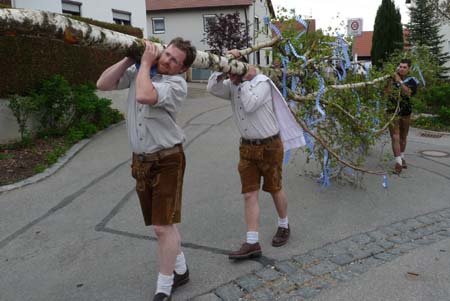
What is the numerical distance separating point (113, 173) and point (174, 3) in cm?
2436

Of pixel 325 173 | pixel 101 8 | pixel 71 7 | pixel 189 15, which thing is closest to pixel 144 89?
pixel 325 173

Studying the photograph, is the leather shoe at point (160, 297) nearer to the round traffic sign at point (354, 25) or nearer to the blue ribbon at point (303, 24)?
the blue ribbon at point (303, 24)

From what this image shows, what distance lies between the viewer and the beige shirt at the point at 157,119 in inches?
114

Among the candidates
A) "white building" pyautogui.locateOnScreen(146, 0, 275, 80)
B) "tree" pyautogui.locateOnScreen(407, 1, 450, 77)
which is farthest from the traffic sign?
"white building" pyautogui.locateOnScreen(146, 0, 275, 80)

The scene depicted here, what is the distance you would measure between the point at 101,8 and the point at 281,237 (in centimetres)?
1408

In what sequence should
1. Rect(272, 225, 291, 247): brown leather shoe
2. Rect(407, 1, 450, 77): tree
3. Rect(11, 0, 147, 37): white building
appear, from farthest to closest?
Rect(407, 1, 450, 77): tree
Rect(11, 0, 147, 37): white building
Rect(272, 225, 291, 247): brown leather shoe

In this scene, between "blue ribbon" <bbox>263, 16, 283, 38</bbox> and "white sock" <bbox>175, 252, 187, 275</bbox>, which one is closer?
"white sock" <bbox>175, 252, 187, 275</bbox>

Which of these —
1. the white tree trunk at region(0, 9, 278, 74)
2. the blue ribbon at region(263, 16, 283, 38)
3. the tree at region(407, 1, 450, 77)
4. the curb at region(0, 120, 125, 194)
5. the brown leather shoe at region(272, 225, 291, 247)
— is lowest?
the brown leather shoe at region(272, 225, 291, 247)

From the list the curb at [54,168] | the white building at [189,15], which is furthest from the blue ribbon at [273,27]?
the white building at [189,15]

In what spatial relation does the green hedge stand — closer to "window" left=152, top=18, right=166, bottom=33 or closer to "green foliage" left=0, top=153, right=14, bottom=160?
"green foliage" left=0, top=153, right=14, bottom=160

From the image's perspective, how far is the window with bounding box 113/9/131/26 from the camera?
1652 cm

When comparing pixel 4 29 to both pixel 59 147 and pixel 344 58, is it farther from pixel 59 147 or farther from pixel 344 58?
pixel 59 147

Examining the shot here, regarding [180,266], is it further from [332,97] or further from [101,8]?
[101,8]

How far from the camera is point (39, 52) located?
8953mm
